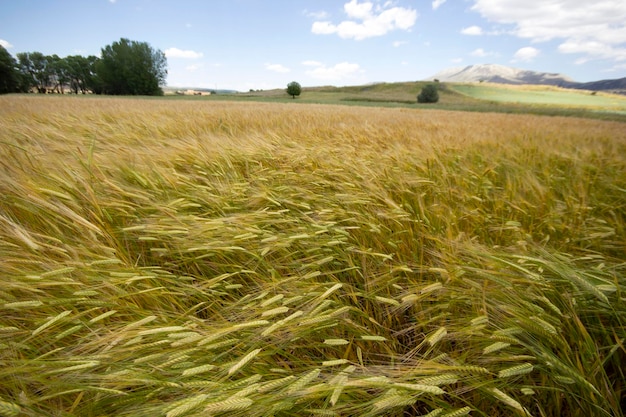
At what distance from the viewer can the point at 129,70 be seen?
1868 inches

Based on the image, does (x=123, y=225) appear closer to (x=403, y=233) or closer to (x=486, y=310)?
(x=403, y=233)

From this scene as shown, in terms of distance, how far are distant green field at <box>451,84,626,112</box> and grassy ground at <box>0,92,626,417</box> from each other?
39.3m

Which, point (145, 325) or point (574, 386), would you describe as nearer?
point (574, 386)

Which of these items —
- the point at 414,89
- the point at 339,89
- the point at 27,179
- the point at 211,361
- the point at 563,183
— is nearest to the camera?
the point at 211,361

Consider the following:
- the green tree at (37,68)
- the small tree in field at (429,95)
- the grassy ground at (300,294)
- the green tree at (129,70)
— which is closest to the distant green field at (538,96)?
the small tree in field at (429,95)

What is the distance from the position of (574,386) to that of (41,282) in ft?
4.47

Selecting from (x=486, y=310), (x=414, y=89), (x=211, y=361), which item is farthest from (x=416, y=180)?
(x=414, y=89)

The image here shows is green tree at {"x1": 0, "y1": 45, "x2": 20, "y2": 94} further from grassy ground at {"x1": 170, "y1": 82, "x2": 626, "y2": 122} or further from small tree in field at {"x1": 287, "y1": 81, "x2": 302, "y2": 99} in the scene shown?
small tree in field at {"x1": 287, "y1": 81, "x2": 302, "y2": 99}

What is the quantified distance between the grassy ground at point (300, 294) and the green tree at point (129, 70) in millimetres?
57263

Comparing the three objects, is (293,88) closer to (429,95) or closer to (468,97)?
(429,95)

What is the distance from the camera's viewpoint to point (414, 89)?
46.2m

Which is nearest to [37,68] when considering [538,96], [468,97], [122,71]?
[122,71]

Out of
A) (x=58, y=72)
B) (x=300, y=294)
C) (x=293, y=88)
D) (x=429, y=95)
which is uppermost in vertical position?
(x=58, y=72)

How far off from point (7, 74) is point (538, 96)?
249 ft
